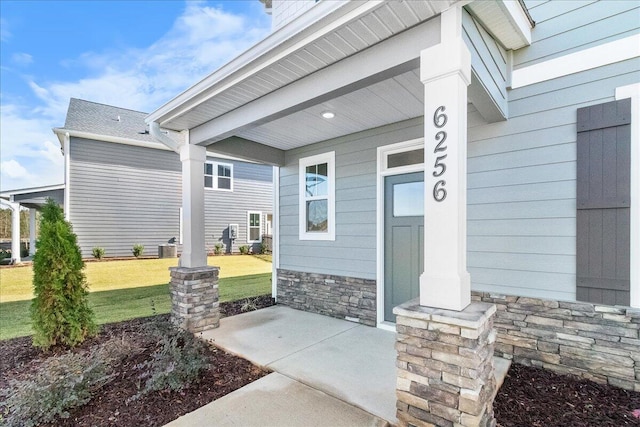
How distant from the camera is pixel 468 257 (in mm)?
3646

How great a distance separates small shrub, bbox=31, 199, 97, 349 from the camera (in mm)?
3551

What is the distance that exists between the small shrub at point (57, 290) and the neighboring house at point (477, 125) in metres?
1.47

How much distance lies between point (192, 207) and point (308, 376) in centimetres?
275

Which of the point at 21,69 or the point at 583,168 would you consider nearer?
the point at 583,168

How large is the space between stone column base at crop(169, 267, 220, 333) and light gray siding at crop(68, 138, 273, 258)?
894cm

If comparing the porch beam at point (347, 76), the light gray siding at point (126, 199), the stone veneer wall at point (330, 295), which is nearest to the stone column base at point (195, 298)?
the stone veneer wall at point (330, 295)

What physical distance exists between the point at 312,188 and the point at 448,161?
3.56 m

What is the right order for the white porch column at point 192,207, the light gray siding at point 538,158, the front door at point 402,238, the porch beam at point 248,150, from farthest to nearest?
the porch beam at point 248,150, the white porch column at point 192,207, the front door at point 402,238, the light gray siding at point 538,158

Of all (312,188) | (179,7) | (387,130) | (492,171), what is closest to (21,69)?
(179,7)

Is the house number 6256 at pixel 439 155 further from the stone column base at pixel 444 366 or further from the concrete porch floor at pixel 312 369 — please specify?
the concrete porch floor at pixel 312 369

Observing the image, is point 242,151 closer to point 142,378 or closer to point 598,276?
point 142,378

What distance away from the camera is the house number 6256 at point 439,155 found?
2.08 metres

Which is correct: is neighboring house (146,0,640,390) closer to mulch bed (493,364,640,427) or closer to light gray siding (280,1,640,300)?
light gray siding (280,1,640,300)

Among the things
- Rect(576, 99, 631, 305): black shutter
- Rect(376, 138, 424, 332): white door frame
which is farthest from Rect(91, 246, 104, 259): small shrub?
Rect(576, 99, 631, 305): black shutter
